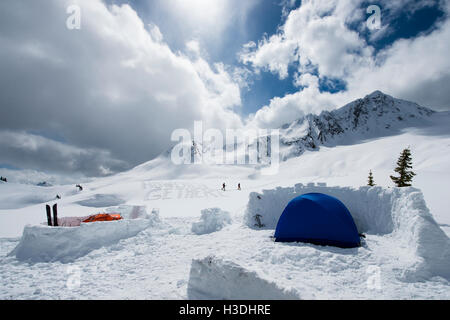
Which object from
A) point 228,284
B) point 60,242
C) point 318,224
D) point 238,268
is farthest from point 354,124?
point 60,242

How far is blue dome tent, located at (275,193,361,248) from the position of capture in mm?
6488

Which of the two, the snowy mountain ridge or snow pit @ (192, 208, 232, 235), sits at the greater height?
the snowy mountain ridge

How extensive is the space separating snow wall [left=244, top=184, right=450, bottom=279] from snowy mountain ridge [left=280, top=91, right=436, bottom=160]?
137 m

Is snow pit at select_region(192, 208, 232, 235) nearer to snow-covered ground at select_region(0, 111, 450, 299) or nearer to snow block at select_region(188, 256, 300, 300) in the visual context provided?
snow-covered ground at select_region(0, 111, 450, 299)

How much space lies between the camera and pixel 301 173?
75.9 metres

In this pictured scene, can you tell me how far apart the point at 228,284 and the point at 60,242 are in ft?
23.0

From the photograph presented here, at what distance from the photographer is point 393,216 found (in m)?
7.03

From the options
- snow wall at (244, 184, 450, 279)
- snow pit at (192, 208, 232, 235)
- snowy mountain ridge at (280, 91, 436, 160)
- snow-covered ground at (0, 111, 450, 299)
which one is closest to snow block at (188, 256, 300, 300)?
snow-covered ground at (0, 111, 450, 299)

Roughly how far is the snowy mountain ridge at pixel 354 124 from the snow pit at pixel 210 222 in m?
137

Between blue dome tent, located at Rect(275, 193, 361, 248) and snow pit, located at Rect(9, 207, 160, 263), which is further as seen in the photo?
snow pit, located at Rect(9, 207, 160, 263)

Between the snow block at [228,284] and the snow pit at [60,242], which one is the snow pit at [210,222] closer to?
the snow pit at [60,242]
